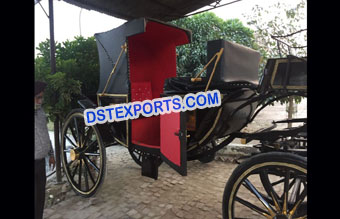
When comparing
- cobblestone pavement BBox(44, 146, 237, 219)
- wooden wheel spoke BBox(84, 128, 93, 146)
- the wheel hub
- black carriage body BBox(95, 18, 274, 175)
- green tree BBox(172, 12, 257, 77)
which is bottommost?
cobblestone pavement BBox(44, 146, 237, 219)

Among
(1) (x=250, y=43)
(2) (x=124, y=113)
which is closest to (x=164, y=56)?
(2) (x=124, y=113)

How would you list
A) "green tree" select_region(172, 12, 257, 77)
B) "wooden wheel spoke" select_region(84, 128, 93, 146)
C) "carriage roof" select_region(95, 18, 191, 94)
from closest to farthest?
1. "carriage roof" select_region(95, 18, 191, 94)
2. "wooden wheel spoke" select_region(84, 128, 93, 146)
3. "green tree" select_region(172, 12, 257, 77)

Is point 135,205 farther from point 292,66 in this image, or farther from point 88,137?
point 292,66

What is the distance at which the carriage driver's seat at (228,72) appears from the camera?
255 cm

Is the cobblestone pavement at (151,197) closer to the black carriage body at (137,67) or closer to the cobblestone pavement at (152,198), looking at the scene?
the cobblestone pavement at (152,198)

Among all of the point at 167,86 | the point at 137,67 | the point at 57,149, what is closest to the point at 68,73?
the point at 137,67

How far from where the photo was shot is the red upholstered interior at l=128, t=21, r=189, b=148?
3.65 metres

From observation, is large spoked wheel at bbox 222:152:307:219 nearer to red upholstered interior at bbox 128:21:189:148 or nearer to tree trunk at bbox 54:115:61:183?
red upholstered interior at bbox 128:21:189:148

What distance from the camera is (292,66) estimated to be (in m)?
1.91

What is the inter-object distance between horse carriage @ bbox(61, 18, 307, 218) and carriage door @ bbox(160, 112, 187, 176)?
1 cm

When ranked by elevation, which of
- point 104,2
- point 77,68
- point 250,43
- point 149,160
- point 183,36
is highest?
point 104,2

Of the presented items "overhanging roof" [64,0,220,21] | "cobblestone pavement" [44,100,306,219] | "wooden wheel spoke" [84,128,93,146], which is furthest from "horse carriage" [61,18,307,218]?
"overhanging roof" [64,0,220,21]

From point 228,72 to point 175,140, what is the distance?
102cm
